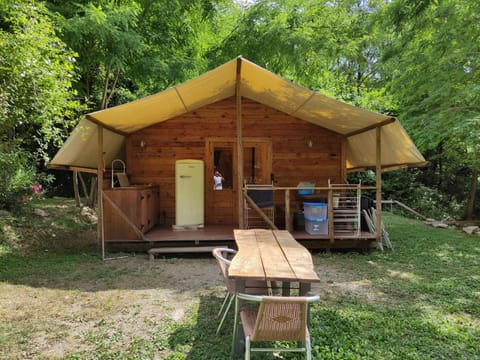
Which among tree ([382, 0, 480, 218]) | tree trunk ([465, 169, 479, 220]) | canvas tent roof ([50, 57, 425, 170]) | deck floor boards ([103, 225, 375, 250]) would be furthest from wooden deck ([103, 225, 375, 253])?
tree trunk ([465, 169, 479, 220])

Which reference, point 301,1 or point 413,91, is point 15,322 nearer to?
point 413,91

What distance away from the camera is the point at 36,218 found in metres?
7.39

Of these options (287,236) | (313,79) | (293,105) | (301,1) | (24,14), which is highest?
(301,1)

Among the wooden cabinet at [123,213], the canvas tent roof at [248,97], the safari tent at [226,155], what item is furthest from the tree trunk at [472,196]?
the wooden cabinet at [123,213]

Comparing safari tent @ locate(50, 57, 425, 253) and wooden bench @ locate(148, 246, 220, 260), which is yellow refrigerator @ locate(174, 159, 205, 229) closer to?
safari tent @ locate(50, 57, 425, 253)

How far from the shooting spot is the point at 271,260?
8.23ft

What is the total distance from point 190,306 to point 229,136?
4.59 m

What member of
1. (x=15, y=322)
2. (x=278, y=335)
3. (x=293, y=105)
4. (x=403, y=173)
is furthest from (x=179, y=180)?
(x=403, y=173)

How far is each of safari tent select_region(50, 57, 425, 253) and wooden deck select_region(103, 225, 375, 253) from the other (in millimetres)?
19

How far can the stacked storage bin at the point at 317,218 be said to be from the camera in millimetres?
6055

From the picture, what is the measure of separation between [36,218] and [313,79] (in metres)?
8.57

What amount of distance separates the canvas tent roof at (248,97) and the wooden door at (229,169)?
97cm

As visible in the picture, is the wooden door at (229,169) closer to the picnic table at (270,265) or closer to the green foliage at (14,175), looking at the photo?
the green foliage at (14,175)

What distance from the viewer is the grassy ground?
8.56 feet
